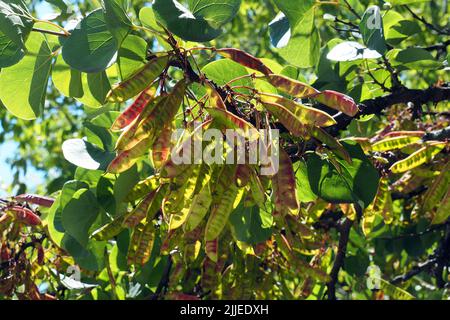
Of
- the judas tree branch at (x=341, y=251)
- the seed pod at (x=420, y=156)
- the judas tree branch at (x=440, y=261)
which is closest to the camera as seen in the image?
the seed pod at (x=420, y=156)

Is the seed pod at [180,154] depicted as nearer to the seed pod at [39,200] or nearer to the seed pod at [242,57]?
the seed pod at [242,57]

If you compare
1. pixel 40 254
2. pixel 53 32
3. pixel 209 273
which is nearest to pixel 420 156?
pixel 209 273

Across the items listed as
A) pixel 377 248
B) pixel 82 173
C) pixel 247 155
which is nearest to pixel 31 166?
pixel 377 248

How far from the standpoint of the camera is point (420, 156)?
7.18ft

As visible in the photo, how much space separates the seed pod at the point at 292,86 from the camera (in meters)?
1.67

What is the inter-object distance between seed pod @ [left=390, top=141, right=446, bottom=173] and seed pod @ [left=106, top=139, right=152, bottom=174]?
852 millimetres

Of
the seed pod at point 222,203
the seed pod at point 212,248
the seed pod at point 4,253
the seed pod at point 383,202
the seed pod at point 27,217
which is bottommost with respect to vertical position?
the seed pod at point 4,253

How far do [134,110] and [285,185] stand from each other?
37 centimetres

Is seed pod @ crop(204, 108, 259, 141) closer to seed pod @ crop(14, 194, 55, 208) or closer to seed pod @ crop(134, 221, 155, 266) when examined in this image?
seed pod @ crop(134, 221, 155, 266)

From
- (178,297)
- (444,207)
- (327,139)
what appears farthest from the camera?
(178,297)

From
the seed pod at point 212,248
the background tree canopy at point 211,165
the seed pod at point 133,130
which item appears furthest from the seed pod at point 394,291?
the seed pod at point 133,130

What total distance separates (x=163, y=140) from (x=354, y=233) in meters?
1.64

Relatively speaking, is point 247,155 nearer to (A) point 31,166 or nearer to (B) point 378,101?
(B) point 378,101

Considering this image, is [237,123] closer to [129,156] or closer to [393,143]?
[129,156]
